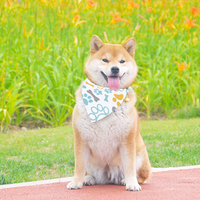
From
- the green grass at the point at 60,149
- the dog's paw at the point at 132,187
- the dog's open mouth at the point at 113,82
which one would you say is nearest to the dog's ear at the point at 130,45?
the dog's open mouth at the point at 113,82

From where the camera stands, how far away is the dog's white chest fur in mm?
2928

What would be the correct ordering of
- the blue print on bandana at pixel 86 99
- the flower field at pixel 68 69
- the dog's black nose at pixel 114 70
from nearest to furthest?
the dog's black nose at pixel 114 70 → the blue print on bandana at pixel 86 99 → the flower field at pixel 68 69

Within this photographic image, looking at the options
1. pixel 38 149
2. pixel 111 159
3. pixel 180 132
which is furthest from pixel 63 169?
pixel 180 132

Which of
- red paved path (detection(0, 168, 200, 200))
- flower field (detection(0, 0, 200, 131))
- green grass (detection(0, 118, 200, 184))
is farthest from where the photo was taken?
flower field (detection(0, 0, 200, 131))

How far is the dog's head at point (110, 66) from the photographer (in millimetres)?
2977

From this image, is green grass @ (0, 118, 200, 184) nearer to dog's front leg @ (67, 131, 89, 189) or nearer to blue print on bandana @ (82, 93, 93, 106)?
dog's front leg @ (67, 131, 89, 189)

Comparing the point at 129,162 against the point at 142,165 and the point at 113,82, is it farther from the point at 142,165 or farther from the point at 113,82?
the point at 113,82

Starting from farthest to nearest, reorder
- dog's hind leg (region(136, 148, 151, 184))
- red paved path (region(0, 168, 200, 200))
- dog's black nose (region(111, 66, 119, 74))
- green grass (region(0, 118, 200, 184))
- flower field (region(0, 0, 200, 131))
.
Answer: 1. flower field (region(0, 0, 200, 131))
2. green grass (region(0, 118, 200, 184))
3. dog's hind leg (region(136, 148, 151, 184))
4. dog's black nose (region(111, 66, 119, 74))
5. red paved path (region(0, 168, 200, 200))

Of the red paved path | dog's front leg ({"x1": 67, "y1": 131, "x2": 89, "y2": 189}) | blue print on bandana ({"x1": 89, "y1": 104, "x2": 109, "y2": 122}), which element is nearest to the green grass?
the red paved path

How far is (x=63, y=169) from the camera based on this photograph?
4426 mm

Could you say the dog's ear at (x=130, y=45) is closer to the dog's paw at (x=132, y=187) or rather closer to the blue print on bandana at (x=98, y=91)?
the blue print on bandana at (x=98, y=91)

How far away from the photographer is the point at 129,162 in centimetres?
296

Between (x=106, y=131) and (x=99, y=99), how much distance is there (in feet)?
1.54

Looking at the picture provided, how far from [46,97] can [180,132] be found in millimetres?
2682
